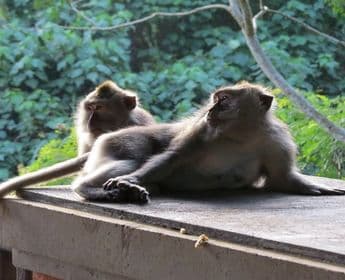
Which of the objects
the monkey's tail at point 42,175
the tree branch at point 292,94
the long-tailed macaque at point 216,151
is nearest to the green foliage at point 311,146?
the tree branch at point 292,94

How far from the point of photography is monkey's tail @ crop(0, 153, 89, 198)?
286 cm

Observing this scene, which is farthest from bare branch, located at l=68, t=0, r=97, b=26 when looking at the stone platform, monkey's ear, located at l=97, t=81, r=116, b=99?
the stone platform

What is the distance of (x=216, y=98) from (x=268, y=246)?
37.9 inches

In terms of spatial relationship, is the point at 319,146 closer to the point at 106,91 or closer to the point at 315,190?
the point at 106,91

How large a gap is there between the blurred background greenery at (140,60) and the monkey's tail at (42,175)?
1.87 m

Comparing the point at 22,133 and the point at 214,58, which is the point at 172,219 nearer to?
the point at 22,133

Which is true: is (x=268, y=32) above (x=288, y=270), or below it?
above

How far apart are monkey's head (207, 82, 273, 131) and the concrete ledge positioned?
1.90ft

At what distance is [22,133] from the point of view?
5.57 meters

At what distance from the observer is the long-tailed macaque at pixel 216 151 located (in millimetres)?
2877

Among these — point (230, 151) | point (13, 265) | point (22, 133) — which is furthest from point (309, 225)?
point (22, 133)

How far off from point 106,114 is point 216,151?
775 millimetres

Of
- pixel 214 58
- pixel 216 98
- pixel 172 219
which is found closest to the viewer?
pixel 172 219

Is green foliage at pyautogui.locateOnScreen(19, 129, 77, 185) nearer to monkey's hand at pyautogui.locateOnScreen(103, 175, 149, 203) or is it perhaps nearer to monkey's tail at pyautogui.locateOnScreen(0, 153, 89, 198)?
monkey's tail at pyautogui.locateOnScreen(0, 153, 89, 198)
